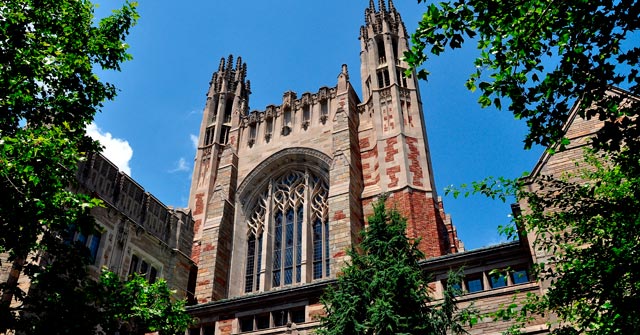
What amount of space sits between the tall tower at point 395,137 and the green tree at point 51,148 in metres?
12.2

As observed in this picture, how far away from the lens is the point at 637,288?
8.11 metres

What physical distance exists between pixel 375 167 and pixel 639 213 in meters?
18.3

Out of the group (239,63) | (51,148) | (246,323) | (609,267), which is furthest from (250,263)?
(609,267)

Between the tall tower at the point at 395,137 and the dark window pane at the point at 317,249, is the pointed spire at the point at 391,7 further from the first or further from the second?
the dark window pane at the point at 317,249

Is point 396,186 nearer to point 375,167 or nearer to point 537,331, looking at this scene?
point 375,167

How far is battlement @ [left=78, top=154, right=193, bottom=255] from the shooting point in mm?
20141

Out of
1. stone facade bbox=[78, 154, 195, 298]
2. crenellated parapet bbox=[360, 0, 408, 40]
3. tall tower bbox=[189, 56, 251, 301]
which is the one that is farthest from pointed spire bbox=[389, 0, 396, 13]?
stone facade bbox=[78, 154, 195, 298]

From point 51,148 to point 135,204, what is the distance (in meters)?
13.5

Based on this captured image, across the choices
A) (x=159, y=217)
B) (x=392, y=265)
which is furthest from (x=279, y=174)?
(x=392, y=265)

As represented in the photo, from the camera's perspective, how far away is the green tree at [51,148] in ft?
30.1

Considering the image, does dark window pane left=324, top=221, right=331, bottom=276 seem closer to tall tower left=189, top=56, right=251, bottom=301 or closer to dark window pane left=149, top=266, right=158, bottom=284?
tall tower left=189, top=56, right=251, bottom=301

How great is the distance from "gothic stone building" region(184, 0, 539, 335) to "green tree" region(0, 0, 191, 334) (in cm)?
850

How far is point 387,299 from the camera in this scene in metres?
12.0

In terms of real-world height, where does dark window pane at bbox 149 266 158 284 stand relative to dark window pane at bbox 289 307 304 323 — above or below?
above
